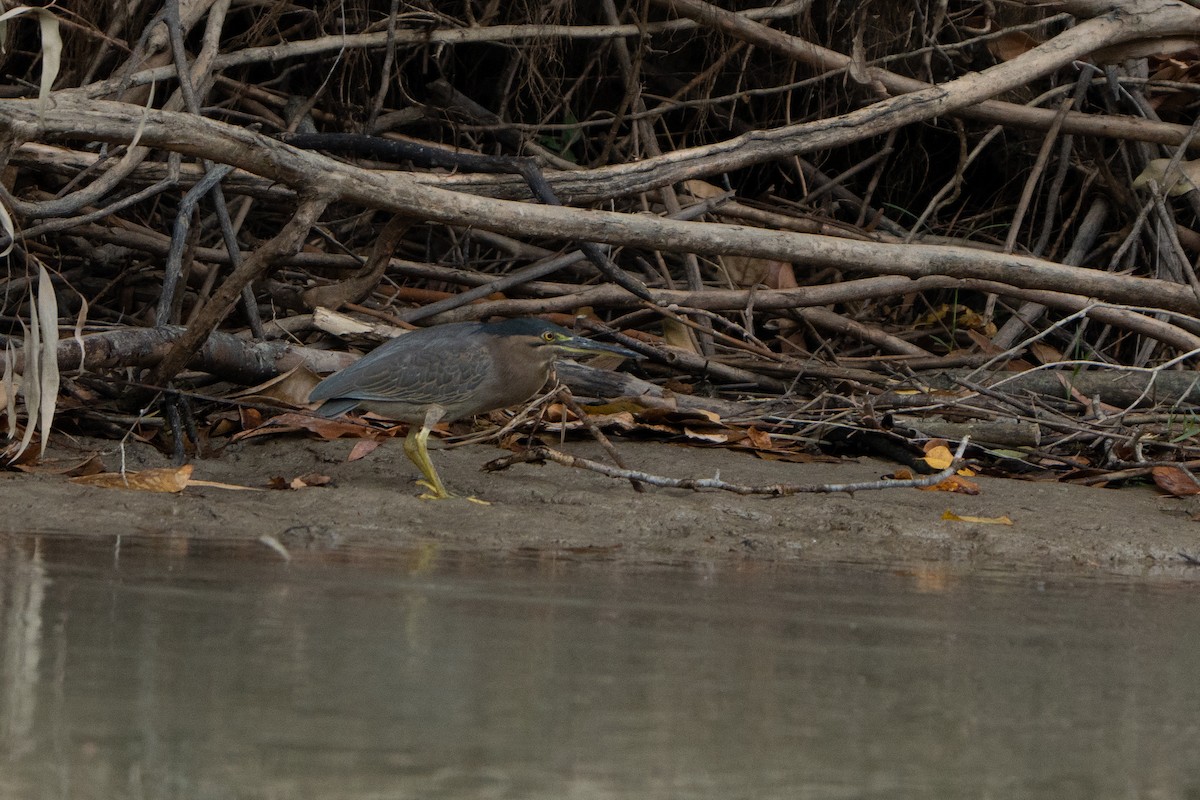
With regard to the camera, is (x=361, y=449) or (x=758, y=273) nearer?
(x=361, y=449)

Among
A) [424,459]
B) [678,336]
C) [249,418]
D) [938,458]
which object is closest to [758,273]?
[678,336]

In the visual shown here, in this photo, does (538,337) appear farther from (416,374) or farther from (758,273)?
(758,273)

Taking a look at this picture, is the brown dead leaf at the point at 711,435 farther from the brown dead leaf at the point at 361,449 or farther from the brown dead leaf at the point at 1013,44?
the brown dead leaf at the point at 1013,44

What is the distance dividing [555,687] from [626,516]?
2.38m

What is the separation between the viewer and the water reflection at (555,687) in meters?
1.70

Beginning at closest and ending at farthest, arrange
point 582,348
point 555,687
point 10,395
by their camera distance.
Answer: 1. point 555,687
2. point 10,395
3. point 582,348

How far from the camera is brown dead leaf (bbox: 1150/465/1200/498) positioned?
5.23 metres

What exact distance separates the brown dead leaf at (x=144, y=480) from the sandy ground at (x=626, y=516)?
6cm

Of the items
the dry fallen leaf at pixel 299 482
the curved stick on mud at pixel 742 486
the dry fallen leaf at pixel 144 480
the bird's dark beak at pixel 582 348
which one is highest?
the bird's dark beak at pixel 582 348

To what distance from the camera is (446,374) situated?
208 inches

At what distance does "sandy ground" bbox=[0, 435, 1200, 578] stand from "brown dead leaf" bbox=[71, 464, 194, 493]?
0.19 feet

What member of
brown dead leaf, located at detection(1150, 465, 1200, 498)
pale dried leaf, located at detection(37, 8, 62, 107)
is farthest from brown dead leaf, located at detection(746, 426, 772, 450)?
pale dried leaf, located at detection(37, 8, 62, 107)

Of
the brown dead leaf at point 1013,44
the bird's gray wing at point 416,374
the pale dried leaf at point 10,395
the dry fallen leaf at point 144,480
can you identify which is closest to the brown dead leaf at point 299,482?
the dry fallen leaf at point 144,480

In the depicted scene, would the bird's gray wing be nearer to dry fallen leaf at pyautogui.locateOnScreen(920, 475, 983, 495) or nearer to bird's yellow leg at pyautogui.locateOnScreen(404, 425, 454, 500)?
bird's yellow leg at pyautogui.locateOnScreen(404, 425, 454, 500)
